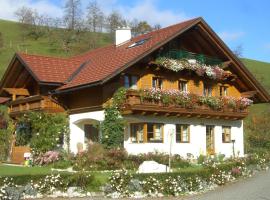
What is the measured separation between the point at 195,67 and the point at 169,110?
3.74 m

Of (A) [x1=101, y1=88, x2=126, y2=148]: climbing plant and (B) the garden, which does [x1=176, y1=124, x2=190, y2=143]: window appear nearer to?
(B) the garden

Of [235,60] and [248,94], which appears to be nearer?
[235,60]

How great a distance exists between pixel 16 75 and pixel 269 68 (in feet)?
220

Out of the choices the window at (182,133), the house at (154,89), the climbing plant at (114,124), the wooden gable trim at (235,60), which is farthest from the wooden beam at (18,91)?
the wooden gable trim at (235,60)

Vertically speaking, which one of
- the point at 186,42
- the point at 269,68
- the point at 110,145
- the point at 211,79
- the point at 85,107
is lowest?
the point at 110,145

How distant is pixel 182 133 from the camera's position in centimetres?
2953

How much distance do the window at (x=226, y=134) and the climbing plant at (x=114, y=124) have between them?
947 cm

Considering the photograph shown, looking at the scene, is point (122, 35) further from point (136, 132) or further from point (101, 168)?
point (101, 168)

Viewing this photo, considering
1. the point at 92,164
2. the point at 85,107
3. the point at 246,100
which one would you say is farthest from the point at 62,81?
the point at 246,100

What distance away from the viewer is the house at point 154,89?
26.5 meters

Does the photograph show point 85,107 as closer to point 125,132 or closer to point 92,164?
point 125,132

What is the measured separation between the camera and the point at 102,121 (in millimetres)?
26109

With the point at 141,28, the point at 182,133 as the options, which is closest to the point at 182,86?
the point at 182,133

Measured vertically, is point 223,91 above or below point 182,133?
above
